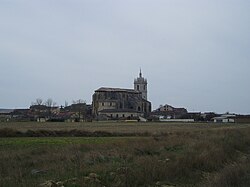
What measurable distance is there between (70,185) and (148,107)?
572ft

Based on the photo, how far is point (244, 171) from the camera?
1489 cm

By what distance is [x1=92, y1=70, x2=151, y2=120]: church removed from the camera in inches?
6344

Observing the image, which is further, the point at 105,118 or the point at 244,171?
the point at 105,118

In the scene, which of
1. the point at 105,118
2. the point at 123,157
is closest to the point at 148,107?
the point at 105,118

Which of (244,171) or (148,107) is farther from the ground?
(148,107)

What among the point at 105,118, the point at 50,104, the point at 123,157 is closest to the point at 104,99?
the point at 105,118

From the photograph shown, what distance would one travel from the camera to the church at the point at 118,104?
161 meters

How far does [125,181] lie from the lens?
13.3 m

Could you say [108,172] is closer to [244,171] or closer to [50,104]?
[244,171]

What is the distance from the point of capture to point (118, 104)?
173m

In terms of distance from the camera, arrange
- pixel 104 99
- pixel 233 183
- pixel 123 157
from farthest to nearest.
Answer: pixel 104 99 → pixel 123 157 → pixel 233 183

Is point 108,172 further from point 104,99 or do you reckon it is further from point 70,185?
point 104,99

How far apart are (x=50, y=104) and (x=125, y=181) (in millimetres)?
184446

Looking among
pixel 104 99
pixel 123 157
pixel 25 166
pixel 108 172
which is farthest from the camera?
pixel 104 99
